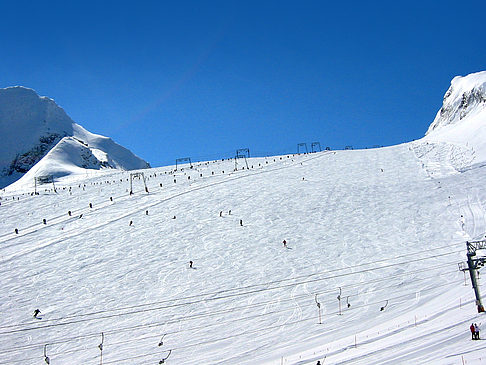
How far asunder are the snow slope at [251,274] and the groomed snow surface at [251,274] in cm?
12

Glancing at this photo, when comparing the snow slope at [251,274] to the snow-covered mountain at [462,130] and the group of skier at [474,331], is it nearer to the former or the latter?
the group of skier at [474,331]

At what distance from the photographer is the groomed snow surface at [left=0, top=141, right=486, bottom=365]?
963 inches

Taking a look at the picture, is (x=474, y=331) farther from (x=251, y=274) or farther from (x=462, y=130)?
(x=462, y=130)

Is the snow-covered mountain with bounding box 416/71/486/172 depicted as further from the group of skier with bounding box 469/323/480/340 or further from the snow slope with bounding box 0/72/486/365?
the group of skier with bounding box 469/323/480/340

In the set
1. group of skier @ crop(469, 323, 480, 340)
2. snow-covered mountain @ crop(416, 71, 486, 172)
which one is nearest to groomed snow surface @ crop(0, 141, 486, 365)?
group of skier @ crop(469, 323, 480, 340)

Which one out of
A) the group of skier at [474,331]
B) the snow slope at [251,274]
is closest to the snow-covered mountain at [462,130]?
the snow slope at [251,274]

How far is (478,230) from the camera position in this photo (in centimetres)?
3934

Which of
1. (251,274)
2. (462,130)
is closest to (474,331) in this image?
(251,274)

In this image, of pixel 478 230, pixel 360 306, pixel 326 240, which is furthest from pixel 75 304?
pixel 478 230

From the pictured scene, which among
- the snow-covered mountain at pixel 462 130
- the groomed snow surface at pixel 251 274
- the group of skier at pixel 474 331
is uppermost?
the snow-covered mountain at pixel 462 130

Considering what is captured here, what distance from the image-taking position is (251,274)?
110ft

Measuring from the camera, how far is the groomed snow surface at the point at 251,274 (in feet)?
80.3

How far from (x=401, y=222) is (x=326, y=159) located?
37477mm

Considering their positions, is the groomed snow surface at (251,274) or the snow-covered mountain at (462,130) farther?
the snow-covered mountain at (462,130)
